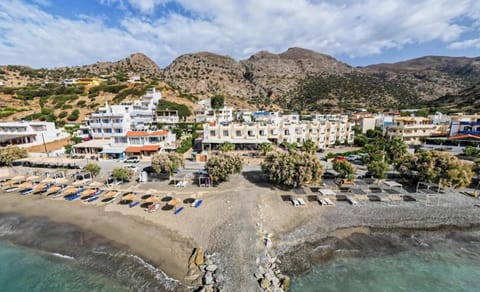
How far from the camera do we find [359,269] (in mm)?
17547

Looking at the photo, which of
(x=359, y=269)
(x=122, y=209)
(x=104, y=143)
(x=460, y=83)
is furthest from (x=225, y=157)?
(x=460, y=83)

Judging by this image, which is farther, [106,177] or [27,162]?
[27,162]

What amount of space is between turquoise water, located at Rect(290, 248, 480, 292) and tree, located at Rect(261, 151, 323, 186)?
1148cm

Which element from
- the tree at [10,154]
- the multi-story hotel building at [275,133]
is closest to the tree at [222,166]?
the multi-story hotel building at [275,133]

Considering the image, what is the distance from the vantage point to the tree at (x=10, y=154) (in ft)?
130

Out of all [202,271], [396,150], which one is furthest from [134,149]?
[396,150]

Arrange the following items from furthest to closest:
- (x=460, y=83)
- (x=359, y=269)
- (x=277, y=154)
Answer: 1. (x=460, y=83)
2. (x=277, y=154)
3. (x=359, y=269)

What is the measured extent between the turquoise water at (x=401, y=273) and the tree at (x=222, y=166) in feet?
54.6

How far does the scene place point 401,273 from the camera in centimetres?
1739

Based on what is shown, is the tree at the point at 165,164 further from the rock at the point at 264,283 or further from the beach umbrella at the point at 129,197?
the rock at the point at 264,283

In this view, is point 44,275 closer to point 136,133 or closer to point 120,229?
point 120,229

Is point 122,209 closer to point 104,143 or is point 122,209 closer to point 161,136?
point 161,136

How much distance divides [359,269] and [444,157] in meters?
22.7

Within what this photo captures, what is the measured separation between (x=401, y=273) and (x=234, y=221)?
50.8 feet
